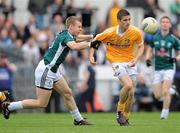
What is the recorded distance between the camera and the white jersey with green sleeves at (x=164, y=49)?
Result: 20859mm

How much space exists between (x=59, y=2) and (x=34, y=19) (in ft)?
3.56

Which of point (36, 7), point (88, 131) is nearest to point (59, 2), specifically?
point (36, 7)

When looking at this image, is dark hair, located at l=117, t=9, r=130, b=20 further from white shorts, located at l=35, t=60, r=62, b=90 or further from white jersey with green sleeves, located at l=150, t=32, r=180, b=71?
white jersey with green sleeves, located at l=150, t=32, r=180, b=71

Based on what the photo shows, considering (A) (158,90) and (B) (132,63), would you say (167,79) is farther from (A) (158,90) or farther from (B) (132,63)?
(B) (132,63)

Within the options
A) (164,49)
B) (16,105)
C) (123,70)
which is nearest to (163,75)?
(164,49)

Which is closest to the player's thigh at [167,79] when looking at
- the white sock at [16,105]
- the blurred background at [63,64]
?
the white sock at [16,105]

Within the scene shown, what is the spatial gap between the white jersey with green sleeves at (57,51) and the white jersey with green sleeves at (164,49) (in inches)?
197

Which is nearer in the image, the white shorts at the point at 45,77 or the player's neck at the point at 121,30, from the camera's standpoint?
the white shorts at the point at 45,77

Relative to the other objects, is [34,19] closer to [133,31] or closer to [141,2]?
[141,2]

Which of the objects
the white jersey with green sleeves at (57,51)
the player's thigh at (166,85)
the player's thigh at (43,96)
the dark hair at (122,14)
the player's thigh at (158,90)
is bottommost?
the player's thigh at (158,90)

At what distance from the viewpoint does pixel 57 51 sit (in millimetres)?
16344

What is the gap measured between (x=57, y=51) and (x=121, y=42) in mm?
1607

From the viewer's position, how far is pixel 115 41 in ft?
56.8

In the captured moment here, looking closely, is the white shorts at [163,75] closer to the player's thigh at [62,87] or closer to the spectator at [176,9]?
the player's thigh at [62,87]
